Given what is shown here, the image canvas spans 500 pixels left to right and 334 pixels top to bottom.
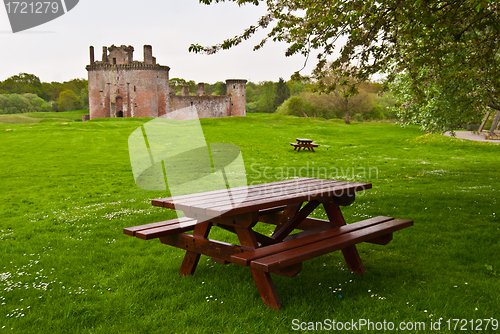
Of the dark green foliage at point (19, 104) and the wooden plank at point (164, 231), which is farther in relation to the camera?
the dark green foliage at point (19, 104)

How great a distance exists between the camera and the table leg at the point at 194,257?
15.1 feet

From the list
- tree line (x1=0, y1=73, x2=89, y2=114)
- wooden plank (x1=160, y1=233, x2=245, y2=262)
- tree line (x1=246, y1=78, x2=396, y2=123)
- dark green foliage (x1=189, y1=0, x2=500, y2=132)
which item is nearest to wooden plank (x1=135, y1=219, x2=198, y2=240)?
wooden plank (x1=160, y1=233, x2=245, y2=262)

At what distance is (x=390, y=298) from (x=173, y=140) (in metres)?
26.6

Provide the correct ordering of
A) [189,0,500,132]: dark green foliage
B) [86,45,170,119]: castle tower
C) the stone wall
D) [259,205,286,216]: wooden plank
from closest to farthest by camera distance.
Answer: [259,205,286,216]: wooden plank, [189,0,500,132]: dark green foliage, [86,45,170,119]: castle tower, the stone wall

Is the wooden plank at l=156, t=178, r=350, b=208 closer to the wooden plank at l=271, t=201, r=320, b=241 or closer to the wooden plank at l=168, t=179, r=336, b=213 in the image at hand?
the wooden plank at l=168, t=179, r=336, b=213

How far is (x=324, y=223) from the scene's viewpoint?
17.9 ft

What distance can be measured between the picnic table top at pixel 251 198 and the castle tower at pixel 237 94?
59652 mm

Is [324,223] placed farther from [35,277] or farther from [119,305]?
[35,277]

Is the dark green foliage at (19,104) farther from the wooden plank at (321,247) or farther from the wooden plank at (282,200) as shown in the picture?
the wooden plank at (321,247)

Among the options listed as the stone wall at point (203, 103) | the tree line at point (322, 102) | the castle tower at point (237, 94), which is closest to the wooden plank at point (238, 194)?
the tree line at point (322, 102)

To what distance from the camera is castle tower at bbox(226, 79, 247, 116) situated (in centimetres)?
6388

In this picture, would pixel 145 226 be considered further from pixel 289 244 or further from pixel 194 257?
pixel 289 244

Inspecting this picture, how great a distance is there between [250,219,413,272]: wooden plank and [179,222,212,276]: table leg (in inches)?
45.2

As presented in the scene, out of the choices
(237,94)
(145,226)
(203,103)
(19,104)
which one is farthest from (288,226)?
(19,104)
